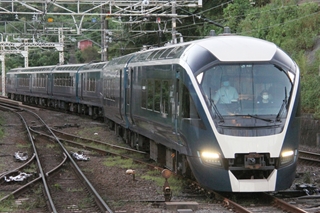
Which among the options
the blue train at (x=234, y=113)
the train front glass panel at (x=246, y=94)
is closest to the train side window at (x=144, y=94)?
the blue train at (x=234, y=113)

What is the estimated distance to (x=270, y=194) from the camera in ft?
36.3

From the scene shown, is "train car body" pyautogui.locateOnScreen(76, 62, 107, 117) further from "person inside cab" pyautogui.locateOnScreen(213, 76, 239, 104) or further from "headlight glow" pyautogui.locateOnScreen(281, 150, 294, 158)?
"headlight glow" pyautogui.locateOnScreen(281, 150, 294, 158)

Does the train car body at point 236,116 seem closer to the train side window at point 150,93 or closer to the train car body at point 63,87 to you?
the train side window at point 150,93

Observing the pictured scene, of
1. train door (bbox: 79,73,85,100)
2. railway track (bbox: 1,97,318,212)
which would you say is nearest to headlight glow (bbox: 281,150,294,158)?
railway track (bbox: 1,97,318,212)

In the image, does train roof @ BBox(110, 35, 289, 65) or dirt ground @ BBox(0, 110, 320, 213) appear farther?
train roof @ BBox(110, 35, 289, 65)

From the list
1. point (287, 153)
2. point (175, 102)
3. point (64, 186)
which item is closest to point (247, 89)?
point (287, 153)

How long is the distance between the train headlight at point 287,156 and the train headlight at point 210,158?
1.00 meters

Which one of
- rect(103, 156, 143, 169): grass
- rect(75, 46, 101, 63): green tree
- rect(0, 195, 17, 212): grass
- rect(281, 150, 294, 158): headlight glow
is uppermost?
rect(75, 46, 101, 63): green tree

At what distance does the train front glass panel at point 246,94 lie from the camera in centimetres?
1034

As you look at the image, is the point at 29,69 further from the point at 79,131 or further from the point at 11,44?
the point at 79,131

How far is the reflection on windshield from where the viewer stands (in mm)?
10484

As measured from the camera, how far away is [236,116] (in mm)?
10367

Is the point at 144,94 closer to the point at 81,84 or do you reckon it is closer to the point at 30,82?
the point at 81,84

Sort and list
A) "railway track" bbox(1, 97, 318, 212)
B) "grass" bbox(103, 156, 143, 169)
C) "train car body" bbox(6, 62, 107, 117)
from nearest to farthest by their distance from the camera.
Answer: "railway track" bbox(1, 97, 318, 212)
"grass" bbox(103, 156, 143, 169)
"train car body" bbox(6, 62, 107, 117)
